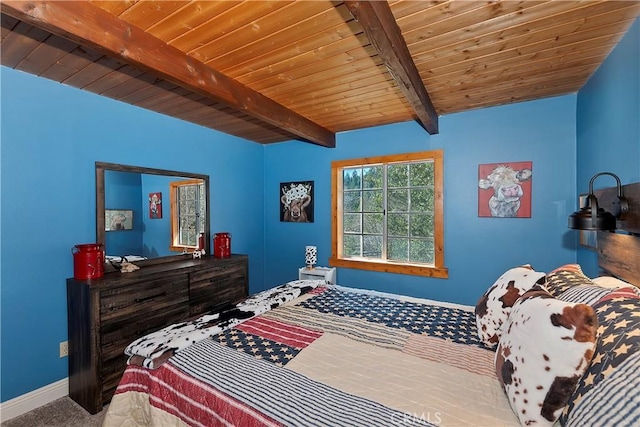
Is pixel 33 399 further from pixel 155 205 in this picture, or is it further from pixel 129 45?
pixel 129 45

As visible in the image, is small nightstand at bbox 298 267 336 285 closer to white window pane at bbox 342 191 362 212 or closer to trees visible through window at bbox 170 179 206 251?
white window pane at bbox 342 191 362 212

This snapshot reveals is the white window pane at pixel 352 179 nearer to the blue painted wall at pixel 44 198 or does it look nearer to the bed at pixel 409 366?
the bed at pixel 409 366

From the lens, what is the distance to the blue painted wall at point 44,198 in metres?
1.92

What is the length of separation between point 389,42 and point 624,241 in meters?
1.69

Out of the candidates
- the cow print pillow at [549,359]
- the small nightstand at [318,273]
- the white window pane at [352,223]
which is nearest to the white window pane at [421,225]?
the white window pane at [352,223]

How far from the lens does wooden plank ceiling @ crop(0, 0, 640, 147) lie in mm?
1391

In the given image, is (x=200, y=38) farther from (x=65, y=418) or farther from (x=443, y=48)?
(x=65, y=418)

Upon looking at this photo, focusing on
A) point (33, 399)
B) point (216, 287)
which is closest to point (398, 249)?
point (216, 287)

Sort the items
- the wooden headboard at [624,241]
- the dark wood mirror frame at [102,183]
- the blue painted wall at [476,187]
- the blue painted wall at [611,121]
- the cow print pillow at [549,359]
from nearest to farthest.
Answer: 1. the cow print pillow at [549,359]
2. the wooden headboard at [624,241]
3. the blue painted wall at [611,121]
4. the dark wood mirror frame at [102,183]
5. the blue painted wall at [476,187]

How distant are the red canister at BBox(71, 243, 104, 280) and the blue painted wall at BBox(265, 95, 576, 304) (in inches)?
95.4

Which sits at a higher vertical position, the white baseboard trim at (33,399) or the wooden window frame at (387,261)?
the wooden window frame at (387,261)

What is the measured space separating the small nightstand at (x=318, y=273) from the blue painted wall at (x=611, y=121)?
2.47 meters

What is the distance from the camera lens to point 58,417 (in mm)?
1885

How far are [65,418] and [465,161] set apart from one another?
4.02 m
